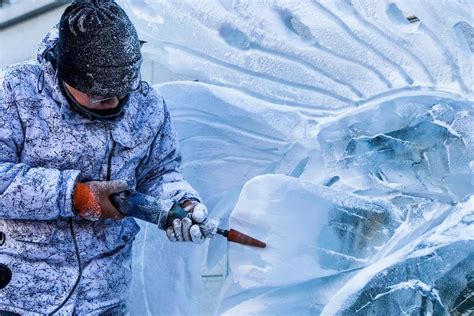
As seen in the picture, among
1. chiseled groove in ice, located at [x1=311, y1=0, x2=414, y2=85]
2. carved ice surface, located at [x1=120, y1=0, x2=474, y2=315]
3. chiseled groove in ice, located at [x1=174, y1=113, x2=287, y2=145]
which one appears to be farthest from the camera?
chiseled groove in ice, located at [x1=174, y1=113, x2=287, y2=145]

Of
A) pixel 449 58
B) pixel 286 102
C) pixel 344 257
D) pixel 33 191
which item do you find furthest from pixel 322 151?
pixel 33 191

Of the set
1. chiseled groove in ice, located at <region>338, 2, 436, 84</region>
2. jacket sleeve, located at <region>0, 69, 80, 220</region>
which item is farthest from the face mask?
chiseled groove in ice, located at <region>338, 2, 436, 84</region>

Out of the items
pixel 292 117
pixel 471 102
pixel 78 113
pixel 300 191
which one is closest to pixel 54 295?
pixel 78 113

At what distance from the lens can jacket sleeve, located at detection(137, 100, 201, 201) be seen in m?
1.63

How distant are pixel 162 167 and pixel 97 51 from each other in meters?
0.39

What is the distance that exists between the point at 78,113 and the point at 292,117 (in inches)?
22.9


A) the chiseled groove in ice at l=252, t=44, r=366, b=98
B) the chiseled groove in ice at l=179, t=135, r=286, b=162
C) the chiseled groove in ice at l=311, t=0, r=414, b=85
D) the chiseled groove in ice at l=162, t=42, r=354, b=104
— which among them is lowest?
the chiseled groove in ice at l=179, t=135, r=286, b=162

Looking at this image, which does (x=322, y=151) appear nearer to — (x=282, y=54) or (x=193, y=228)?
(x=282, y=54)

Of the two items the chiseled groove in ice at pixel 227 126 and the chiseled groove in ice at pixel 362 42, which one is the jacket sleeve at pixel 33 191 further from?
the chiseled groove in ice at pixel 362 42

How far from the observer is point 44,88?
1.48 metres

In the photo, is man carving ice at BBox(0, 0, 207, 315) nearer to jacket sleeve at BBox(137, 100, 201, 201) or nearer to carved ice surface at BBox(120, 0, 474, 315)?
jacket sleeve at BBox(137, 100, 201, 201)

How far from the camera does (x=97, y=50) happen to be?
4.53ft

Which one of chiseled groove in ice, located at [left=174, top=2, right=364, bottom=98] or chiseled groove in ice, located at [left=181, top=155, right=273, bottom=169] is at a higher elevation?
chiseled groove in ice, located at [left=174, top=2, right=364, bottom=98]

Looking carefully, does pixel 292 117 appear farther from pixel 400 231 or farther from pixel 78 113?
pixel 78 113
